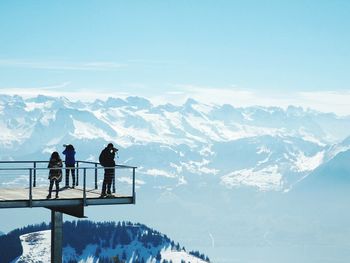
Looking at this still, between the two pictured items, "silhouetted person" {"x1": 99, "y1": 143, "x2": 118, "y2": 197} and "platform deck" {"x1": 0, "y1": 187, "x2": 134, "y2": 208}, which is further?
"silhouetted person" {"x1": 99, "y1": 143, "x2": 118, "y2": 197}

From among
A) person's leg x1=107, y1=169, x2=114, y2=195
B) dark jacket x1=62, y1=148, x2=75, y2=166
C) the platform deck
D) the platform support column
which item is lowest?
the platform support column

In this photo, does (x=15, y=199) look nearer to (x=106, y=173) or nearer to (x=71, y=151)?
(x=106, y=173)

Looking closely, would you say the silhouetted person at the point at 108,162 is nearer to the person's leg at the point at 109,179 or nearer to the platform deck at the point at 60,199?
the person's leg at the point at 109,179

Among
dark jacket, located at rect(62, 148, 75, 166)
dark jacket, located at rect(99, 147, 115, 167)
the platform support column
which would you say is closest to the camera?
the platform support column

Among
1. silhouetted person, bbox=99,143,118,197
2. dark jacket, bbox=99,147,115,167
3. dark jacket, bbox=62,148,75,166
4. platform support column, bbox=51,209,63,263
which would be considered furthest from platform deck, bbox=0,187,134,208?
dark jacket, bbox=62,148,75,166

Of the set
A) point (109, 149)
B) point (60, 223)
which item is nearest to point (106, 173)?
point (109, 149)

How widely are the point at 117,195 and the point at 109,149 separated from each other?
7.46ft

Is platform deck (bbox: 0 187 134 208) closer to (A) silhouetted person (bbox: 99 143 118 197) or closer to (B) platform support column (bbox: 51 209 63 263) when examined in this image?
(A) silhouetted person (bbox: 99 143 118 197)

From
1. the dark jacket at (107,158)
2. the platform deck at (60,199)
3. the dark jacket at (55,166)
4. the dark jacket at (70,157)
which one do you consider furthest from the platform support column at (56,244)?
the dark jacket at (70,157)

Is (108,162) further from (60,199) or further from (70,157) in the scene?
(70,157)

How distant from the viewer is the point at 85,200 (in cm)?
2911

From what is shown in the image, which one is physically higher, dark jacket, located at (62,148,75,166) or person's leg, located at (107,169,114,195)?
dark jacket, located at (62,148,75,166)

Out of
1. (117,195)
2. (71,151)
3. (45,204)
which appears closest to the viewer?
(45,204)

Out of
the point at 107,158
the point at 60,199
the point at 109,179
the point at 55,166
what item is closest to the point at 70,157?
the point at 55,166
